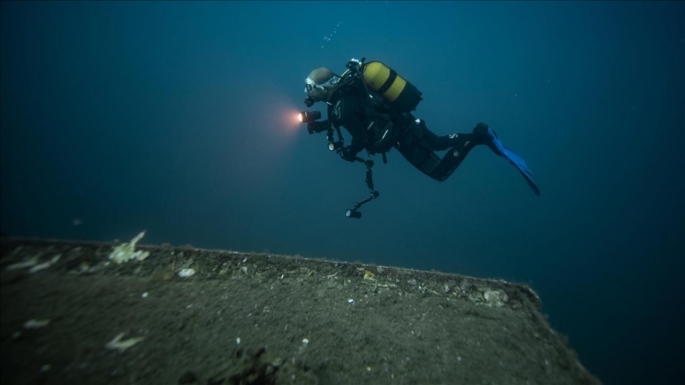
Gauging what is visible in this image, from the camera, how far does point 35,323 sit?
6.37 feet

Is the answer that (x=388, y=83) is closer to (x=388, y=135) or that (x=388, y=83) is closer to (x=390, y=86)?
(x=390, y=86)

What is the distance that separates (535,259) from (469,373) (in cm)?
3418

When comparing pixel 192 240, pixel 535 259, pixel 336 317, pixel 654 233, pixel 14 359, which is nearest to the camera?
pixel 14 359

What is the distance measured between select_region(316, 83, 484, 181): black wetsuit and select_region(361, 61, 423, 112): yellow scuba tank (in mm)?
213

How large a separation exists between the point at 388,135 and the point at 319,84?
67.9 inches

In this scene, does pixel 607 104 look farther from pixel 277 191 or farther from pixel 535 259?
pixel 277 191

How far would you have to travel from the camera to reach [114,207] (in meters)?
34.3

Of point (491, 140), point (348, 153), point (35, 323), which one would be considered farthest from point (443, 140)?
point (35, 323)

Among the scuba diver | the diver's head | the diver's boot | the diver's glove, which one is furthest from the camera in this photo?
the diver's boot

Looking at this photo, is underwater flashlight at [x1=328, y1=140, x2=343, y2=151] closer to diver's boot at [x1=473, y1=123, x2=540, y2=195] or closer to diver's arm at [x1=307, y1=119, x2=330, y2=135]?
diver's arm at [x1=307, y1=119, x2=330, y2=135]

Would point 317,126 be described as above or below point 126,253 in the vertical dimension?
above

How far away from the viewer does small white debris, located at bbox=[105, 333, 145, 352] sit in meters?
1.89

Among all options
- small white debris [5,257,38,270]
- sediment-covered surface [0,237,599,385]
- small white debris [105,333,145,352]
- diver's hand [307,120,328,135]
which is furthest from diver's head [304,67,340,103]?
small white debris [105,333,145,352]

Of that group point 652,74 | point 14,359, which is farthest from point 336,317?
point 652,74
